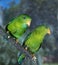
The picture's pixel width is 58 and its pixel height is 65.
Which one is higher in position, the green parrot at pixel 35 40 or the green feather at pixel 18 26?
the green feather at pixel 18 26

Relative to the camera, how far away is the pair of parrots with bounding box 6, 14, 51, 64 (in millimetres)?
674

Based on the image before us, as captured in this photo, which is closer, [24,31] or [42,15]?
[24,31]

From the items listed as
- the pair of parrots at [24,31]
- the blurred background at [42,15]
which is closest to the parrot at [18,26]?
the pair of parrots at [24,31]

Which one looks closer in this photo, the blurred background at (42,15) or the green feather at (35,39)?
the green feather at (35,39)

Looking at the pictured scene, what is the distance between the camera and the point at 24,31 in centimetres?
70

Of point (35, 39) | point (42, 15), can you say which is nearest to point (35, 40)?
point (35, 39)

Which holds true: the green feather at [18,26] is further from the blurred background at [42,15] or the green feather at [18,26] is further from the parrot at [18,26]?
the blurred background at [42,15]

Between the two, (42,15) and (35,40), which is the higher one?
(35,40)

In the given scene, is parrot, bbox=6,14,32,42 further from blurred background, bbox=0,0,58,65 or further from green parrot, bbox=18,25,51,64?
blurred background, bbox=0,0,58,65

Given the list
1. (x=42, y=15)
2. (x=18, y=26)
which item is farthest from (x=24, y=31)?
(x=42, y=15)

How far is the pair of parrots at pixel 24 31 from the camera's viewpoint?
0.67 metres

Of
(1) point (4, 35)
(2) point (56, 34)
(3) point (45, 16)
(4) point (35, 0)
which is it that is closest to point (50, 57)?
(2) point (56, 34)

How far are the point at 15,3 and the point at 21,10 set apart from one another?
68 mm

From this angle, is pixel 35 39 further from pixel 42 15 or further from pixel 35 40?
pixel 42 15
